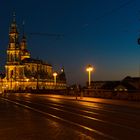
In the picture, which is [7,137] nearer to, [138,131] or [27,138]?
[27,138]

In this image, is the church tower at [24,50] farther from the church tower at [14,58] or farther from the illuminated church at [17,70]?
the church tower at [14,58]

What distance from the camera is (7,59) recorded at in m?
172

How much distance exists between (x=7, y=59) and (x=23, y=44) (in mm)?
20172

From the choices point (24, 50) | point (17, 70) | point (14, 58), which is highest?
point (24, 50)

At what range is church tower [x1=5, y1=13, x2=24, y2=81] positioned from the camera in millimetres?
169625

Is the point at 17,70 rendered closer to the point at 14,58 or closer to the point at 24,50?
the point at 14,58

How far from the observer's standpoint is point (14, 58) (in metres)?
171

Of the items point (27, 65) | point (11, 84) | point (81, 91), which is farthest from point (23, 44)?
point (81, 91)

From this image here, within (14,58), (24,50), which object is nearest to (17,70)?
(14,58)

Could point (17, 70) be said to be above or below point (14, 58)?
Result: below

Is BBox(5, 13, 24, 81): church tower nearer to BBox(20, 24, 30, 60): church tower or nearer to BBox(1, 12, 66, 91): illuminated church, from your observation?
BBox(1, 12, 66, 91): illuminated church

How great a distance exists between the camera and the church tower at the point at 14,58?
16962 centimetres

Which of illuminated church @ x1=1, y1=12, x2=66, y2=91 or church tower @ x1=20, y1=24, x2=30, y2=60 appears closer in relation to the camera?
illuminated church @ x1=1, y1=12, x2=66, y2=91

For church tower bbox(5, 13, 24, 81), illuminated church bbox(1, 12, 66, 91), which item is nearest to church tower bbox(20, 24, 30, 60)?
illuminated church bbox(1, 12, 66, 91)
